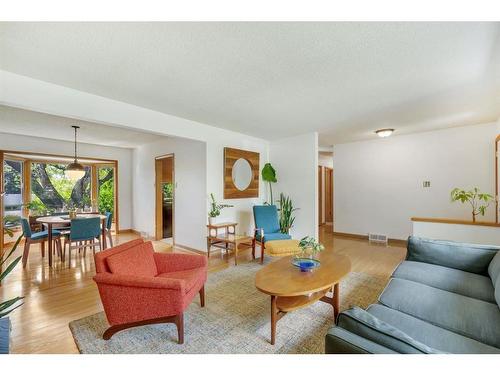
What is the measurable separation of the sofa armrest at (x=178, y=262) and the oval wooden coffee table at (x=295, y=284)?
69cm

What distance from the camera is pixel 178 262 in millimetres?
2590

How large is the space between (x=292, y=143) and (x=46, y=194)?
623 cm

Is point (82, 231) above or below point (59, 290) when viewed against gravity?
above

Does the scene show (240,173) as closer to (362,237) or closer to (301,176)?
(301,176)

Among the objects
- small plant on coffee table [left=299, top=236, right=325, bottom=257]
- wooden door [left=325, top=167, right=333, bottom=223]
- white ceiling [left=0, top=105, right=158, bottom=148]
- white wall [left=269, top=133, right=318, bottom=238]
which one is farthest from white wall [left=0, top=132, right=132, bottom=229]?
wooden door [left=325, top=167, right=333, bottom=223]

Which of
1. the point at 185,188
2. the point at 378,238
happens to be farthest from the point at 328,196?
the point at 185,188

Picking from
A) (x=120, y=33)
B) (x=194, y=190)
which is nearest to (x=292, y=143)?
(x=194, y=190)

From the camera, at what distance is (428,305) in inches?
67.0

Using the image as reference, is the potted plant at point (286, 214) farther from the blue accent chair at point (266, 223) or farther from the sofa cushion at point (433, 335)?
the sofa cushion at point (433, 335)

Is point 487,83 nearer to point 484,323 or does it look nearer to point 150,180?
point 484,323

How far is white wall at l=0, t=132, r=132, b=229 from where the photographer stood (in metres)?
5.01

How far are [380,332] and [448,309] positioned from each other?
1.10 metres

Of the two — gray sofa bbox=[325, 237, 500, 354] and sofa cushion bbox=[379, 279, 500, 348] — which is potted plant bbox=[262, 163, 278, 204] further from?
sofa cushion bbox=[379, 279, 500, 348]
